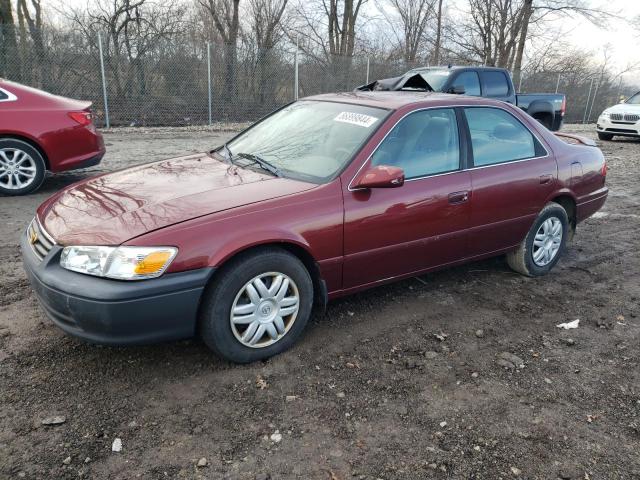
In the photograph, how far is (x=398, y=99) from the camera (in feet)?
12.8

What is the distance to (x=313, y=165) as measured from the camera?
344cm

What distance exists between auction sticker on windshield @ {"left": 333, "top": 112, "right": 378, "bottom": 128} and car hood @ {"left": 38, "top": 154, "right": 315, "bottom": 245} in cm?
71

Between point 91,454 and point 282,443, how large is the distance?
87 centimetres

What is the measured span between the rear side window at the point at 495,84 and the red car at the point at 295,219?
609 centimetres

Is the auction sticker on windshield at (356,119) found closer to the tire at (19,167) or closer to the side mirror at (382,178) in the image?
the side mirror at (382,178)

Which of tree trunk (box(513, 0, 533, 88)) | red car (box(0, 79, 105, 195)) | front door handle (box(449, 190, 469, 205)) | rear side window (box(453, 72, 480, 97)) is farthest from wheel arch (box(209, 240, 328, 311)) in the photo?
tree trunk (box(513, 0, 533, 88))

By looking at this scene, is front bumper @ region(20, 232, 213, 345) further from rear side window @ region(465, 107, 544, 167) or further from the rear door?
rear side window @ region(465, 107, 544, 167)

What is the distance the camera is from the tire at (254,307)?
2.82 meters

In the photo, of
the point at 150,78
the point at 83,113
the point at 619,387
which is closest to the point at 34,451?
the point at 619,387

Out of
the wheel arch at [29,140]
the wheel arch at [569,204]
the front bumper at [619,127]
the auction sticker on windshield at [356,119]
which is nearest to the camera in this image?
the auction sticker on windshield at [356,119]

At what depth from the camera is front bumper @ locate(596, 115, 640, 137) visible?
14.9 meters

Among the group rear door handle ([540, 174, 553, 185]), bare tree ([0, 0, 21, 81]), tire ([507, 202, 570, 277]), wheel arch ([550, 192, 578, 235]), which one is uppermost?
bare tree ([0, 0, 21, 81])

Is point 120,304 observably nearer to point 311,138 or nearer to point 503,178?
point 311,138

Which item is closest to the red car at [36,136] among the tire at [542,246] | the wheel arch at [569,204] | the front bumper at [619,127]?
the tire at [542,246]
